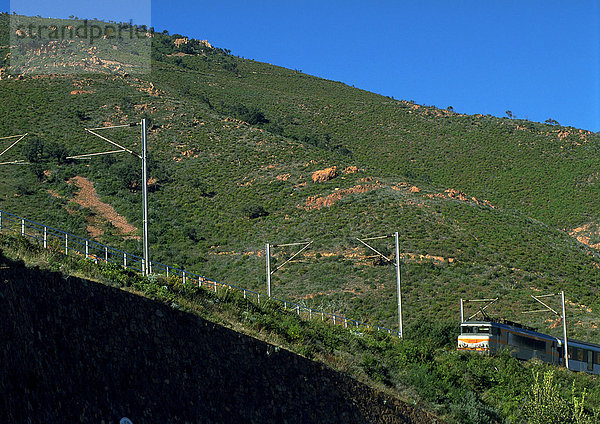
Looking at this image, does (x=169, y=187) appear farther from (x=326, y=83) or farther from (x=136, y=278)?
(x=326, y=83)

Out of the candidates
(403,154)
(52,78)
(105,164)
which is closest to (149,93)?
(52,78)

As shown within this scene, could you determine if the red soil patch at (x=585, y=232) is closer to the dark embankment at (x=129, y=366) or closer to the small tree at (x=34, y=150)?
the small tree at (x=34, y=150)

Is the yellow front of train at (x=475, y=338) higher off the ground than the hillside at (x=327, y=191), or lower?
lower

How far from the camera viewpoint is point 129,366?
14.6 metres

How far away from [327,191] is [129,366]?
180 feet

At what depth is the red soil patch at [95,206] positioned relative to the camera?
191ft

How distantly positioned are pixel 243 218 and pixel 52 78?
162 feet

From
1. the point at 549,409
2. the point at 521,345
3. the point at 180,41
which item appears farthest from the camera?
the point at 180,41

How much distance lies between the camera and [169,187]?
7031 cm

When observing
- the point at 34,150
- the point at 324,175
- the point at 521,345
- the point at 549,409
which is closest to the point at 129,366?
the point at 549,409

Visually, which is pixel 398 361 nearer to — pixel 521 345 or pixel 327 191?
pixel 521 345

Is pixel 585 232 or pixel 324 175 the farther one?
pixel 585 232

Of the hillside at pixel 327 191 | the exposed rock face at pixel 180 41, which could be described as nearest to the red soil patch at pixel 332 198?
→ the hillside at pixel 327 191

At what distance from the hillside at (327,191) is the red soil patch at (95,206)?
10.3 inches
